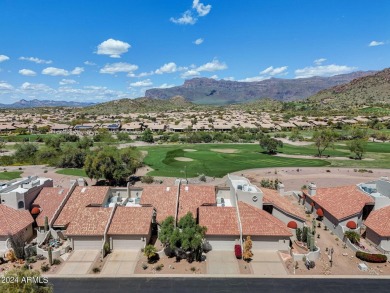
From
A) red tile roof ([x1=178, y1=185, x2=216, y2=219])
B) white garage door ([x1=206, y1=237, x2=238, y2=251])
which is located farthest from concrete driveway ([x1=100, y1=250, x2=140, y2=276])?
white garage door ([x1=206, y1=237, x2=238, y2=251])

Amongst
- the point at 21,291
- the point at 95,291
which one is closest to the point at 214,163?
the point at 95,291

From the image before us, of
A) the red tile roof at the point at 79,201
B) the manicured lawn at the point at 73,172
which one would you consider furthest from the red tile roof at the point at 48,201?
the manicured lawn at the point at 73,172

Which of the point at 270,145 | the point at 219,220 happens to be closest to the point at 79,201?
the point at 219,220

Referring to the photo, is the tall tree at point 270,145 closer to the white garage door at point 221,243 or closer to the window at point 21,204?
the white garage door at point 221,243

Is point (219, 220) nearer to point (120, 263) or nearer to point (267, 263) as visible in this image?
point (267, 263)

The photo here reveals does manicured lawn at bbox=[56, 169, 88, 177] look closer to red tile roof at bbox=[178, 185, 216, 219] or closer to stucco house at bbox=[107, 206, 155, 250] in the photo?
red tile roof at bbox=[178, 185, 216, 219]

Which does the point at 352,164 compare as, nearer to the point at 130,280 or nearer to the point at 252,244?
the point at 252,244
